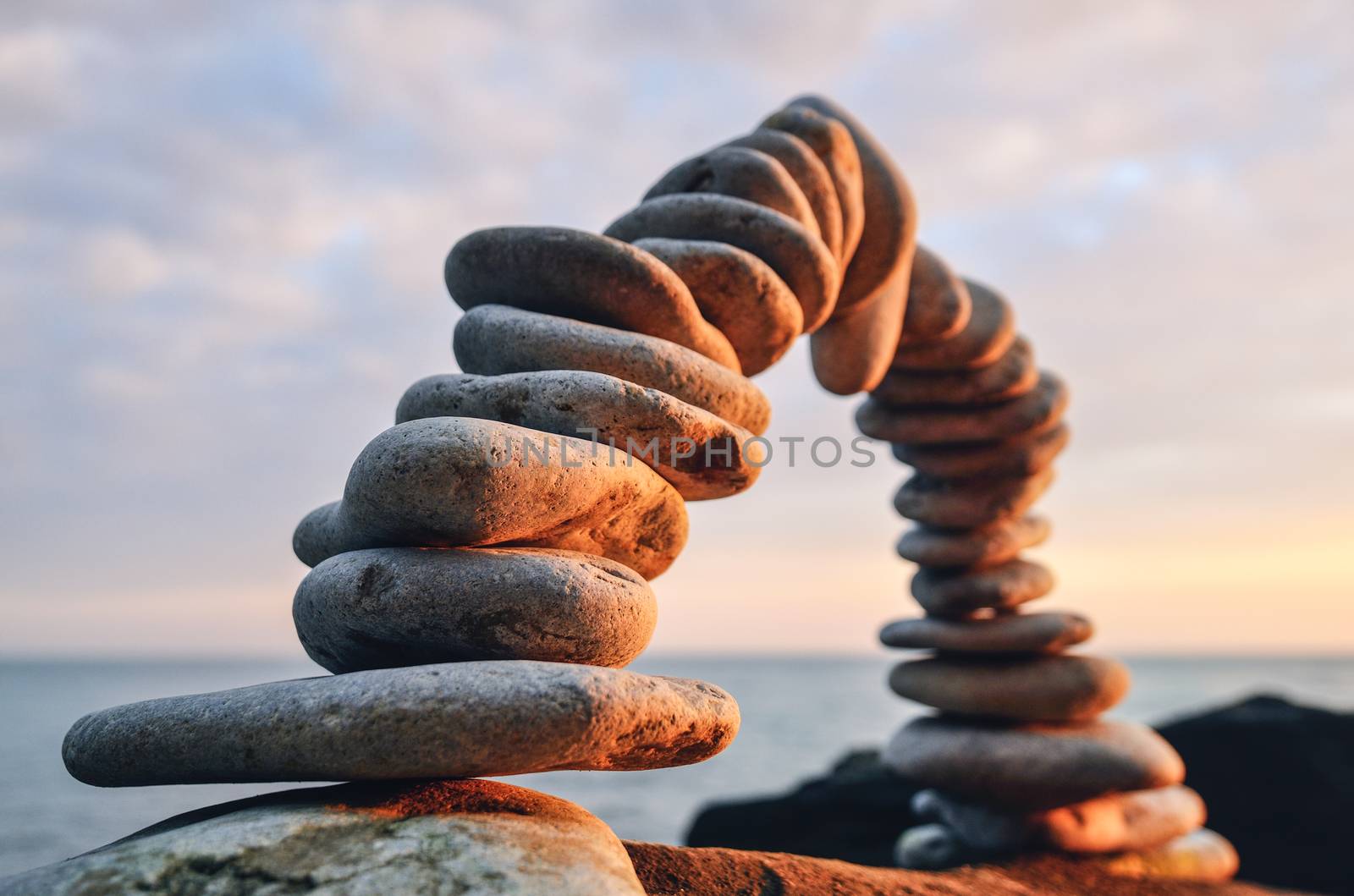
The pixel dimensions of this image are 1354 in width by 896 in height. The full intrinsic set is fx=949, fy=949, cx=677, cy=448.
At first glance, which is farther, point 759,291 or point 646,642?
point 759,291

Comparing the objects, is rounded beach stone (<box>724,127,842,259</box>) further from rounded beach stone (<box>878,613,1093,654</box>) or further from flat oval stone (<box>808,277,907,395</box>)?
rounded beach stone (<box>878,613,1093,654</box>)

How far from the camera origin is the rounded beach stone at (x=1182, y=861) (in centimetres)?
482

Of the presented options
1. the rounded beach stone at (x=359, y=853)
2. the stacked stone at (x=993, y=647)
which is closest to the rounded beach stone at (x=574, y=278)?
the rounded beach stone at (x=359, y=853)

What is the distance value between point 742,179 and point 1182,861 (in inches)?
168

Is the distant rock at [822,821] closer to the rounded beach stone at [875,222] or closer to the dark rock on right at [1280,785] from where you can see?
the dark rock on right at [1280,785]

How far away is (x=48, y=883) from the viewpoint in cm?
160

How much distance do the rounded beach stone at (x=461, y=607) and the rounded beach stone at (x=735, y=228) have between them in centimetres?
151

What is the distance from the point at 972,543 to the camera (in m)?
5.37

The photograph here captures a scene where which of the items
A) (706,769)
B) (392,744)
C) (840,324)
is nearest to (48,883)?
(392,744)

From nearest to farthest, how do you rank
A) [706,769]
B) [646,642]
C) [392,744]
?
[392,744] < [646,642] < [706,769]

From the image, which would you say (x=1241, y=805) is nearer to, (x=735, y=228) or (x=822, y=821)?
(x=822, y=821)

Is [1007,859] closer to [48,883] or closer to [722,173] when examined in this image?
[722,173]

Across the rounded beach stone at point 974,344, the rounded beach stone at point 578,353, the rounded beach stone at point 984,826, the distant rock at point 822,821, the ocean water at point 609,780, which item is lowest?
the ocean water at point 609,780

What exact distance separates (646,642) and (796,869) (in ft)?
3.00
